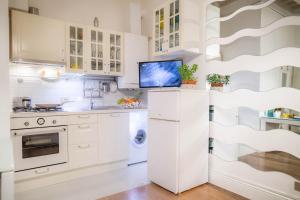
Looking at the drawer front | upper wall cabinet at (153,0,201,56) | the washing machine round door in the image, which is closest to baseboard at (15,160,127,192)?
the washing machine round door

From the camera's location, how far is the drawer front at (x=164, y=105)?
6.93ft

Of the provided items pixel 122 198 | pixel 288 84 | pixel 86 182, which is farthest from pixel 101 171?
pixel 288 84

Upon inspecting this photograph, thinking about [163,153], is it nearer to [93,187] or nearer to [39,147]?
[93,187]

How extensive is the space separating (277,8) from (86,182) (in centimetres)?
295

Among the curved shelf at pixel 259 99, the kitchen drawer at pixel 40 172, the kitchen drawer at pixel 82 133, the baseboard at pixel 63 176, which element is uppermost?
the curved shelf at pixel 259 99

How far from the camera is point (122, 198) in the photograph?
206cm

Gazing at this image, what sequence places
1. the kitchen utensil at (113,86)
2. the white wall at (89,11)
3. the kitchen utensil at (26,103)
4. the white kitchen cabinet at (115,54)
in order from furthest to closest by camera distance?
the kitchen utensil at (113,86)
the white kitchen cabinet at (115,54)
the white wall at (89,11)
the kitchen utensil at (26,103)

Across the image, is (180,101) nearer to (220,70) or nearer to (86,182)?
(220,70)

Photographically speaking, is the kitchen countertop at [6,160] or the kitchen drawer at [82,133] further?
the kitchen drawer at [82,133]

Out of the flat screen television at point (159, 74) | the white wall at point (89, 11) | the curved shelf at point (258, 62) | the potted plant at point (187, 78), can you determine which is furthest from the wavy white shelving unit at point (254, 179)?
the white wall at point (89, 11)

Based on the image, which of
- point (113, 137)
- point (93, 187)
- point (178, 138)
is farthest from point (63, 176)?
point (178, 138)

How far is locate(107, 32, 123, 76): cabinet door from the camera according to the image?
10.5 feet

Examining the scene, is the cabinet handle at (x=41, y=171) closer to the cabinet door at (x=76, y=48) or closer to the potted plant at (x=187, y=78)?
the cabinet door at (x=76, y=48)

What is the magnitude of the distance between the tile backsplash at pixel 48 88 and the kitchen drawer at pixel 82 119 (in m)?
0.61
